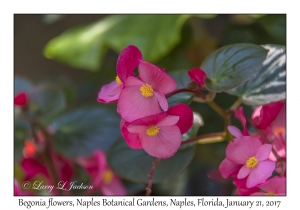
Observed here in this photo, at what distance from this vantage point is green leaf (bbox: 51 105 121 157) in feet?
2.51

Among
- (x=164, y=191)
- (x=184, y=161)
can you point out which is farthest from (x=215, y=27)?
(x=184, y=161)

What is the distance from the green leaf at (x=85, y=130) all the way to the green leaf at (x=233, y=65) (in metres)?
0.35

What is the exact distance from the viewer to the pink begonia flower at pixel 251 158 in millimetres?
420

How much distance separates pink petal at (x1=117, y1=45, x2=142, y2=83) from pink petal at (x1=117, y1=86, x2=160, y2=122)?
0.02m

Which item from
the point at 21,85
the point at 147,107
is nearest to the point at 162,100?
the point at 147,107

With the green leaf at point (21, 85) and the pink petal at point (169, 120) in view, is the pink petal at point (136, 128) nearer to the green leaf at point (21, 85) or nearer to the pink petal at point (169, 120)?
the pink petal at point (169, 120)

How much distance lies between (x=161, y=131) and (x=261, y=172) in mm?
114

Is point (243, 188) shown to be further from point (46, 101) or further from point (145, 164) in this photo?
point (46, 101)

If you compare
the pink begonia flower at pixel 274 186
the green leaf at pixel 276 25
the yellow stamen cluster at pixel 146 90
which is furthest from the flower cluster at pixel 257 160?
the green leaf at pixel 276 25

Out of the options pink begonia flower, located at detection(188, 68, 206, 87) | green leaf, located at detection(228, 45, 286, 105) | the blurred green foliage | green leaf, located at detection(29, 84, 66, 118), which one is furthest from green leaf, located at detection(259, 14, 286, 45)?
green leaf, located at detection(29, 84, 66, 118)

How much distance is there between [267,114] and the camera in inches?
18.5

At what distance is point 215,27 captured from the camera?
1042 millimetres
